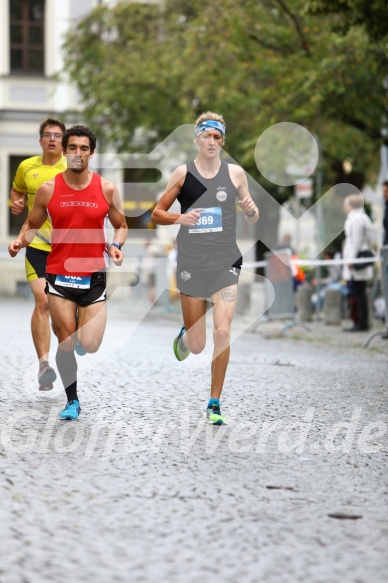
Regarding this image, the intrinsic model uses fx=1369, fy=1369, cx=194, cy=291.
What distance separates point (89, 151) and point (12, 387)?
8.36 feet

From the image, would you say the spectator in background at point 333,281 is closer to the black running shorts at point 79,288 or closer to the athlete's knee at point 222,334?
the athlete's knee at point 222,334

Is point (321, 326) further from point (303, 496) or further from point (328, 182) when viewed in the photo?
point (303, 496)

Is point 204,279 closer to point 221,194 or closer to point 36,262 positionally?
point 221,194

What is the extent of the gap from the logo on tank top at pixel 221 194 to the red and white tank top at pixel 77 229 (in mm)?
697

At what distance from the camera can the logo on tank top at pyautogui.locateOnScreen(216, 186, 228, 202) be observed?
8.46 m

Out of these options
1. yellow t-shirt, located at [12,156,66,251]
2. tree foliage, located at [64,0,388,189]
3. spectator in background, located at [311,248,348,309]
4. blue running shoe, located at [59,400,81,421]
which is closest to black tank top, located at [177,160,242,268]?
blue running shoe, located at [59,400,81,421]

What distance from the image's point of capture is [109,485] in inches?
245

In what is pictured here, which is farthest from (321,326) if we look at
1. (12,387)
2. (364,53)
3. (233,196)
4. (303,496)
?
(303,496)

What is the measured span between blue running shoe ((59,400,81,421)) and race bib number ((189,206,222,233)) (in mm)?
1313

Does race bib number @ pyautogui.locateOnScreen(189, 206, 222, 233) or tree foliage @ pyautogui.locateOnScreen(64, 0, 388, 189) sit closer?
race bib number @ pyautogui.locateOnScreen(189, 206, 222, 233)

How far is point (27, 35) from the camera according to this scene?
40281mm

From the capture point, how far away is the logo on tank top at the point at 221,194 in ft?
27.8

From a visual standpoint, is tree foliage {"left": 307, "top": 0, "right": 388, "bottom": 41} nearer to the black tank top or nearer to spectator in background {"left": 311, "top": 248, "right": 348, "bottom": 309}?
the black tank top

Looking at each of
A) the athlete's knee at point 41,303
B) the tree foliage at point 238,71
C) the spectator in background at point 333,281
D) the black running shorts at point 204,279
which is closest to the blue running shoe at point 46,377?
the athlete's knee at point 41,303
